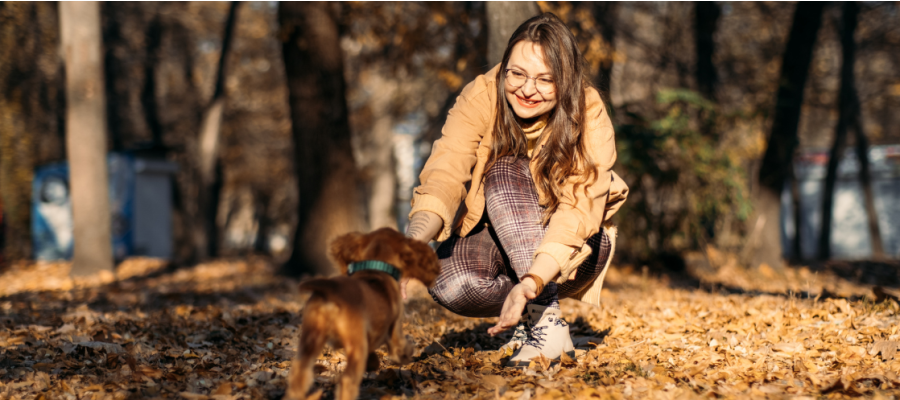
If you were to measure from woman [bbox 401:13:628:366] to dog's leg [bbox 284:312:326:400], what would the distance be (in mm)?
759

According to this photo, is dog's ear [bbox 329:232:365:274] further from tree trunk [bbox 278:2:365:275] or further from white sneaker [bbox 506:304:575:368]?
tree trunk [bbox 278:2:365:275]

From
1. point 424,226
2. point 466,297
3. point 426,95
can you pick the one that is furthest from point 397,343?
point 426,95

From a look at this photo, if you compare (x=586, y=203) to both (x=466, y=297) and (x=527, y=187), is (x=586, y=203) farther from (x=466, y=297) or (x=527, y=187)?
(x=466, y=297)

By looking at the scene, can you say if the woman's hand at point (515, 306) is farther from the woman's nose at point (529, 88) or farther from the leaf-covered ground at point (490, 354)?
the woman's nose at point (529, 88)

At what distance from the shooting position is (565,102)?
3129 mm

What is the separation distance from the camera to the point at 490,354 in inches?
141

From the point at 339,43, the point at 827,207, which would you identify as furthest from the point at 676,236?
the point at 827,207

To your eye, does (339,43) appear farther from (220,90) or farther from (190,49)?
(190,49)

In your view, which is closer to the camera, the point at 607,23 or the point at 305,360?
the point at 305,360

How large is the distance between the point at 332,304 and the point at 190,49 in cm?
1800

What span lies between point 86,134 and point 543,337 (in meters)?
8.36

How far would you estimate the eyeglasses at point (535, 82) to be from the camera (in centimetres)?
311

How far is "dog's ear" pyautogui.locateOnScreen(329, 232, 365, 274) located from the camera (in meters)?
2.48

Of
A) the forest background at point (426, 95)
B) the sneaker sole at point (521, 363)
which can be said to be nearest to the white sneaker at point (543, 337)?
the sneaker sole at point (521, 363)
